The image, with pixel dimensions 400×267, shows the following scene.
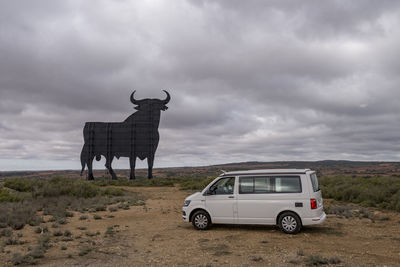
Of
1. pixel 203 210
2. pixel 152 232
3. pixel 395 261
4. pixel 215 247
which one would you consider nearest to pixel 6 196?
pixel 152 232

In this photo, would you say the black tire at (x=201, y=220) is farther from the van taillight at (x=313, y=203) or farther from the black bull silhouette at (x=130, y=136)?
the black bull silhouette at (x=130, y=136)

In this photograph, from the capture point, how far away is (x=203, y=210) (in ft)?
37.0

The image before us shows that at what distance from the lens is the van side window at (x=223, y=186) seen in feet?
36.1

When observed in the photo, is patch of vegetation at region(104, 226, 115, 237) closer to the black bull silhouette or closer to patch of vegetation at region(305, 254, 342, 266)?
patch of vegetation at region(305, 254, 342, 266)

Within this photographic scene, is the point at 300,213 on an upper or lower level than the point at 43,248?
upper

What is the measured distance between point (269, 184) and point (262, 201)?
0.60 m

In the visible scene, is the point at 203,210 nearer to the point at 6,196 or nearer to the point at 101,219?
the point at 101,219

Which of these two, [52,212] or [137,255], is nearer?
[137,255]

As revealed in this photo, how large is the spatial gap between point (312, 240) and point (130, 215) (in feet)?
28.9

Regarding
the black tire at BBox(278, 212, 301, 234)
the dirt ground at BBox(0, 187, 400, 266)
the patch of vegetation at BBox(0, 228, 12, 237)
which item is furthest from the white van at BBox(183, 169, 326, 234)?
the patch of vegetation at BBox(0, 228, 12, 237)

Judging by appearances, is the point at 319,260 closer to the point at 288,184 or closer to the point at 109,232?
the point at 288,184

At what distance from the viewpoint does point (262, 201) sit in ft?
34.5

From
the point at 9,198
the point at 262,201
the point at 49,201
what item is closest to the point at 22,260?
the point at 262,201

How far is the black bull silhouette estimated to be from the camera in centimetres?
3406
